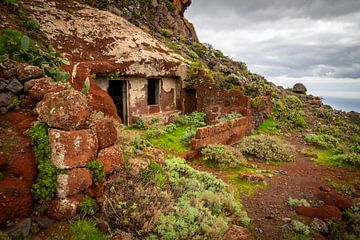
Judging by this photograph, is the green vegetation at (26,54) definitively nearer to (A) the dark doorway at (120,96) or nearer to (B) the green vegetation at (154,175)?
(B) the green vegetation at (154,175)

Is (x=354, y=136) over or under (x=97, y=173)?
under

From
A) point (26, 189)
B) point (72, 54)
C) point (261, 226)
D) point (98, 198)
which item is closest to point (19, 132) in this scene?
point (26, 189)

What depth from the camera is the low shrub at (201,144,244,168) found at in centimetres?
859

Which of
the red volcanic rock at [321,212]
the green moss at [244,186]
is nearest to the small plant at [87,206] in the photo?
the green moss at [244,186]

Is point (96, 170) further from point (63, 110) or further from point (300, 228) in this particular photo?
point (300, 228)

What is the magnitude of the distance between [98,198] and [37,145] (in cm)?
126

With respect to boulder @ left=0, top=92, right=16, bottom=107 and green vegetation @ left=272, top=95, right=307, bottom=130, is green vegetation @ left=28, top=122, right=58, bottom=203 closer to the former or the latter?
boulder @ left=0, top=92, right=16, bottom=107

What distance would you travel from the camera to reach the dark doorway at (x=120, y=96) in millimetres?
11828

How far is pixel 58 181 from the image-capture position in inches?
149

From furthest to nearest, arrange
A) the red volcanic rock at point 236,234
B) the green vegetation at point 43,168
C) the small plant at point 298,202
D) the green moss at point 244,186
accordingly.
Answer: the green moss at point 244,186 < the small plant at point 298,202 < the red volcanic rock at point 236,234 < the green vegetation at point 43,168

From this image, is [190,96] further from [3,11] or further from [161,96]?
[3,11]

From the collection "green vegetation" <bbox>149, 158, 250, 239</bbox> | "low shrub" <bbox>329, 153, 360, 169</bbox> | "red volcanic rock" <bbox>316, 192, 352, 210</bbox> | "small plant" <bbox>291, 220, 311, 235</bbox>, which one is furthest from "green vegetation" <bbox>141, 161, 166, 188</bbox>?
"low shrub" <bbox>329, 153, 360, 169</bbox>

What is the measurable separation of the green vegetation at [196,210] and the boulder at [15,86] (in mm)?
3293

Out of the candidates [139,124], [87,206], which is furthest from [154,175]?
[139,124]
